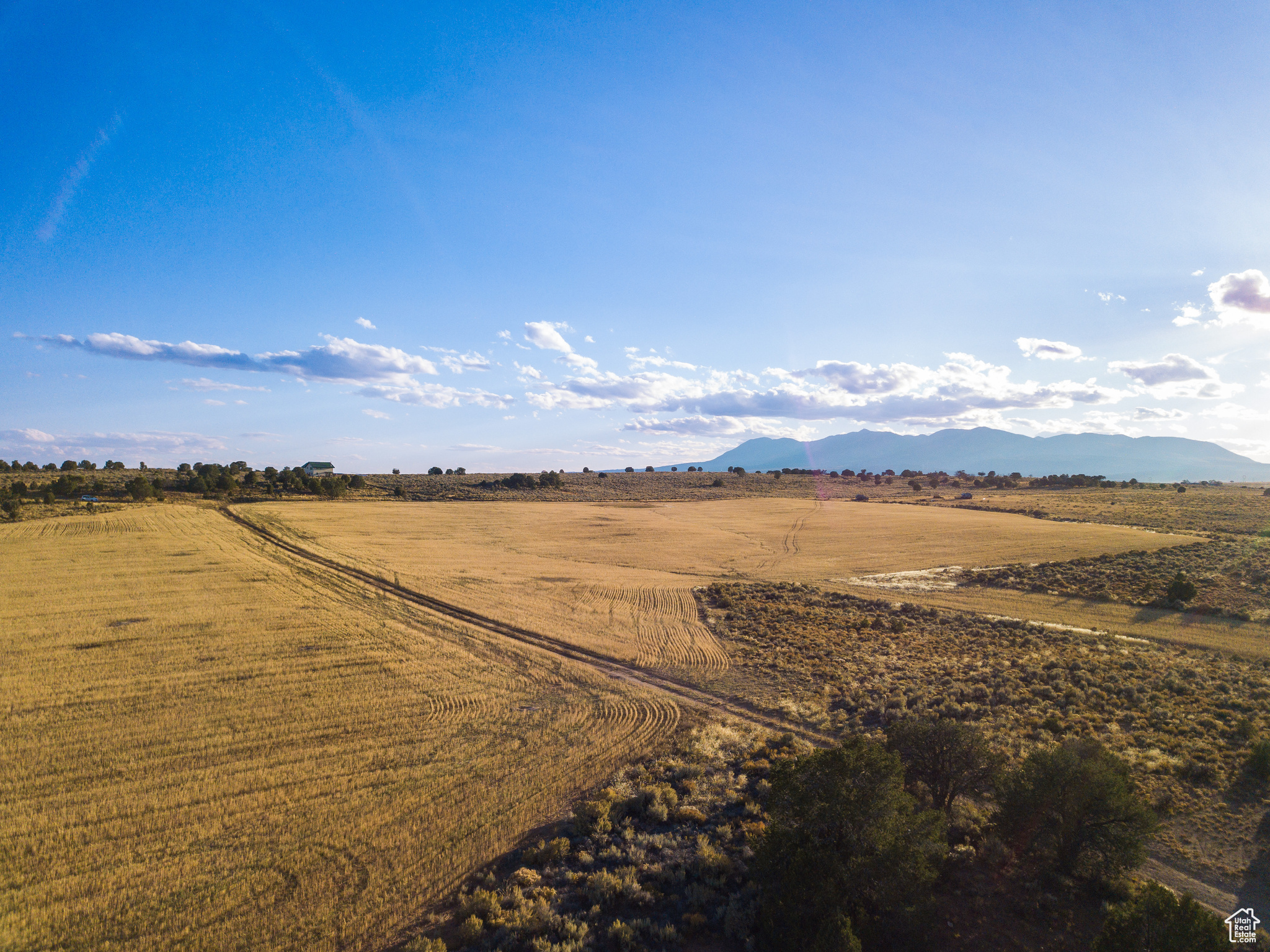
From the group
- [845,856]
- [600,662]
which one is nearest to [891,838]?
[845,856]

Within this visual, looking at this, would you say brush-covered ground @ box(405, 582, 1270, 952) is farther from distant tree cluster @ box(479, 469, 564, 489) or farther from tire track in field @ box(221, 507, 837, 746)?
distant tree cluster @ box(479, 469, 564, 489)

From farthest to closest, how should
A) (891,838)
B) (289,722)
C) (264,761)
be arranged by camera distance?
(289,722), (264,761), (891,838)

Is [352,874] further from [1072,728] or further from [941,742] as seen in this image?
[1072,728]

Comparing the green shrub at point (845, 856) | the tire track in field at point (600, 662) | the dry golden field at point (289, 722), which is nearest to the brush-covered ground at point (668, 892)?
the green shrub at point (845, 856)

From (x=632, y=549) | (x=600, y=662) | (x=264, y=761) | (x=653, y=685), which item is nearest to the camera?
(x=264, y=761)

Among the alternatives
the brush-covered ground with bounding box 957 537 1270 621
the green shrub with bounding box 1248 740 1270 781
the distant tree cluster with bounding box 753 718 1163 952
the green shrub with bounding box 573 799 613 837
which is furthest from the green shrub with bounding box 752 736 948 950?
the brush-covered ground with bounding box 957 537 1270 621

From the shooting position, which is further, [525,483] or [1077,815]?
[525,483]

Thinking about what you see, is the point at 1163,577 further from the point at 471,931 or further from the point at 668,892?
the point at 471,931

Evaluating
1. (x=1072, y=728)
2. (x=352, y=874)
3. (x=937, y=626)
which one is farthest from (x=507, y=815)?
(x=937, y=626)
